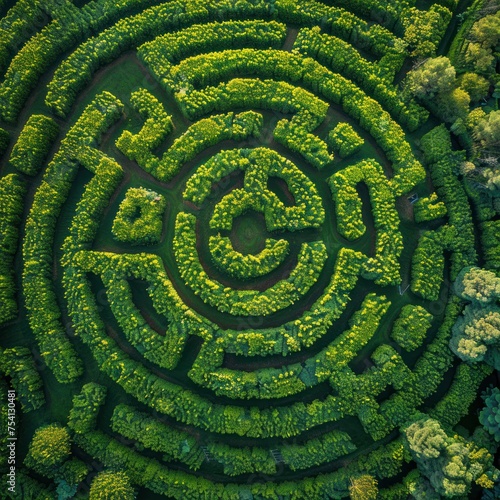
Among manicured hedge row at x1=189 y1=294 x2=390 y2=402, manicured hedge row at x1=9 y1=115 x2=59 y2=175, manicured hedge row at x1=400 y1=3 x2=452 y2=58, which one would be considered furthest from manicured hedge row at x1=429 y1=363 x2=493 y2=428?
manicured hedge row at x1=9 y1=115 x2=59 y2=175

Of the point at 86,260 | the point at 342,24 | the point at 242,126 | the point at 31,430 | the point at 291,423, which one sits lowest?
the point at 31,430

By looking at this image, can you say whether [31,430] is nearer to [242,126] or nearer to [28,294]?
[28,294]

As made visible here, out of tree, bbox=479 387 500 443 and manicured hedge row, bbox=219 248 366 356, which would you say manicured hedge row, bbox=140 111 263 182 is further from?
tree, bbox=479 387 500 443

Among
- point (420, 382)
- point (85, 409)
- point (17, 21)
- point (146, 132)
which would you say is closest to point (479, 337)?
point (420, 382)

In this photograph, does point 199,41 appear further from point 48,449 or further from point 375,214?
point 48,449

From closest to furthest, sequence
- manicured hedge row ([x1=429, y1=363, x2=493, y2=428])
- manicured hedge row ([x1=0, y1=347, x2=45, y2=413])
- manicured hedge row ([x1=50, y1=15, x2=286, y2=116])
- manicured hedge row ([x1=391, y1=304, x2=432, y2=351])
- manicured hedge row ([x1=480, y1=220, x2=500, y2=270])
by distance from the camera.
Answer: manicured hedge row ([x1=0, y1=347, x2=45, y2=413]) < manicured hedge row ([x1=429, y1=363, x2=493, y2=428]) < manicured hedge row ([x1=391, y1=304, x2=432, y2=351]) < manicured hedge row ([x1=480, y1=220, x2=500, y2=270]) < manicured hedge row ([x1=50, y1=15, x2=286, y2=116])

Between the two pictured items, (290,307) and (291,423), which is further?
(290,307)

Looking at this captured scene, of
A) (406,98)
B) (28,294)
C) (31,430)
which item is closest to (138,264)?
(28,294)
